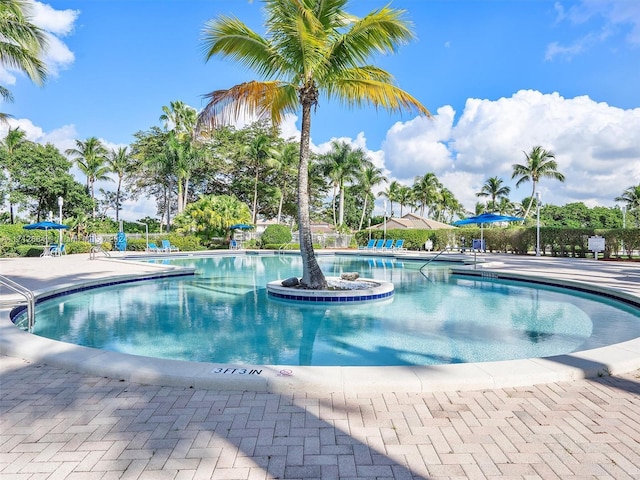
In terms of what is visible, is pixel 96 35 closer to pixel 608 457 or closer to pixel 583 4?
pixel 583 4

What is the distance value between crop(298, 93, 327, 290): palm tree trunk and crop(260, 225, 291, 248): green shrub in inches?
789

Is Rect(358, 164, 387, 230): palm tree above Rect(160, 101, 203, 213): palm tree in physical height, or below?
below

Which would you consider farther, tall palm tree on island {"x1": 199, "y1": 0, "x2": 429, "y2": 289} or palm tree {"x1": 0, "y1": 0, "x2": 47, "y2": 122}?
palm tree {"x1": 0, "y1": 0, "x2": 47, "y2": 122}

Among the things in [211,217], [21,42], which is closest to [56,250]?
[211,217]

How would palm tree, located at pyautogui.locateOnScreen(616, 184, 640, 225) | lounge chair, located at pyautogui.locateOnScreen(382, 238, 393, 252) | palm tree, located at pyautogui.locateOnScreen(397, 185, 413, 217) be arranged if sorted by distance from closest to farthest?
lounge chair, located at pyautogui.locateOnScreen(382, 238, 393, 252)
palm tree, located at pyautogui.locateOnScreen(616, 184, 640, 225)
palm tree, located at pyautogui.locateOnScreen(397, 185, 413, 217)

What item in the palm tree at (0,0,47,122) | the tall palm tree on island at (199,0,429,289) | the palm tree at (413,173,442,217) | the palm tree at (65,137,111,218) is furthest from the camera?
the palm tree at (413,173,442,217)

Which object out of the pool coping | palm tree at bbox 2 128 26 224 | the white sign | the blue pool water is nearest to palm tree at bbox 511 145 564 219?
the white sign

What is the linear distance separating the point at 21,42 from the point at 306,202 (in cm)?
1036

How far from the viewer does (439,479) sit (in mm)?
2070

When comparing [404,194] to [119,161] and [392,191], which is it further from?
[119,161]

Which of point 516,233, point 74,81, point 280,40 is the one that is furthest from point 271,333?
point 516,233

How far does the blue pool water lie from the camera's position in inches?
207

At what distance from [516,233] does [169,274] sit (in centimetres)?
2118

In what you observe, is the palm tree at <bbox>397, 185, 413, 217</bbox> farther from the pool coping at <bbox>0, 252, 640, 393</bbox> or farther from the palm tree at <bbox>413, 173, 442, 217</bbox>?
the pool coping at <bbox>0, 252, 640, 393</bbox>
